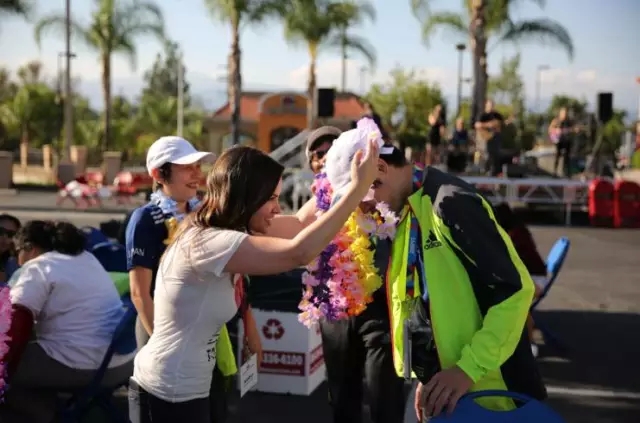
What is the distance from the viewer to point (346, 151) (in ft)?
9.39

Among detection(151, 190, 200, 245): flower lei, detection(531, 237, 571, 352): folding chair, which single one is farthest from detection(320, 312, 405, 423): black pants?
detection(531, 237, 571, 352): folding chair

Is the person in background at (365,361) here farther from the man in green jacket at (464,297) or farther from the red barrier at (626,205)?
the red barrier at (626,205)

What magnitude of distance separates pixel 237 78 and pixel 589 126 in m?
12.9

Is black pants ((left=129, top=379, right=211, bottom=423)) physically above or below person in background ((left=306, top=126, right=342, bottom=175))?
below

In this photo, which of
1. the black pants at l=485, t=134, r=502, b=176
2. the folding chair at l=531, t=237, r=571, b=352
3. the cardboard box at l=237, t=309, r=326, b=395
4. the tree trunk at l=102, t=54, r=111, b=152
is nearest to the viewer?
the cardboard box at l=237, t=309, r=326, b=395

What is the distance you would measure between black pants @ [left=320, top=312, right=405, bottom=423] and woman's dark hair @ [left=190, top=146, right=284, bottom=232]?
123 centimetres

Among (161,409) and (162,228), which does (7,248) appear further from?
(161,409)

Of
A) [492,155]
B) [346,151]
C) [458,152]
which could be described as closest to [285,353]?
[346,151]

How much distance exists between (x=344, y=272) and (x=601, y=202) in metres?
17.3

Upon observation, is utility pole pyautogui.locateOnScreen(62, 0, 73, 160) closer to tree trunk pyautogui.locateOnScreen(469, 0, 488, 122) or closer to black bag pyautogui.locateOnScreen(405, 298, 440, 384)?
tree trunk pyautogui.locateOnScreen(469, 0, 488, 122)

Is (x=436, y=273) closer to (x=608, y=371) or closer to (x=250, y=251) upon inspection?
(x=250, y=251)

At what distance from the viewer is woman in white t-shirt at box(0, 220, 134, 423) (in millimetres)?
4215

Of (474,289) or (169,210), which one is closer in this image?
(474,289)

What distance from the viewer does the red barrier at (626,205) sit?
64.1 feet
